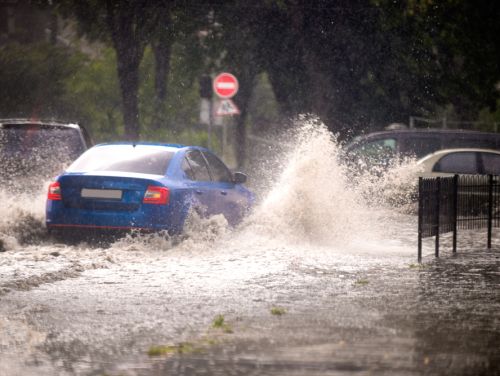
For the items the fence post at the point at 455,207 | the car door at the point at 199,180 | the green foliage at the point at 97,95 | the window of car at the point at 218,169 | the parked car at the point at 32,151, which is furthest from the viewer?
the green foliage at the point at 97,95

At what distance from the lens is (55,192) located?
A: 14.3 m

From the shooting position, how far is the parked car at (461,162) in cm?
2150

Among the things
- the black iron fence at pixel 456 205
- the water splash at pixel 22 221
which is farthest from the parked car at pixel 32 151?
the black iron fence at pixel 456 205

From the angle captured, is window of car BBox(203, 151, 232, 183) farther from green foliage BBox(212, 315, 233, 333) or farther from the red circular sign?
the red circular sign

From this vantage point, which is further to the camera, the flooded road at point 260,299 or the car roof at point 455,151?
the car roof at point 455,151

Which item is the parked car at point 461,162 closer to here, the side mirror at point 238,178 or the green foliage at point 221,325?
the side mirror at point 238,178

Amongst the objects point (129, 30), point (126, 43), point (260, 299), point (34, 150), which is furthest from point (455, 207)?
point (129, 30)

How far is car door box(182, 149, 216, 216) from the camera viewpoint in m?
14.8

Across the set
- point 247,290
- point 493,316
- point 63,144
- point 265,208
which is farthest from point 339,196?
point 493,316

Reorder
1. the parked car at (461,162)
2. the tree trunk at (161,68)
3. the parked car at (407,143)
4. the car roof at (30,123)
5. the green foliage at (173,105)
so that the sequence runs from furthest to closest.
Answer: the tree trunk at (161,68) → the green foliage at (173,105) → the parked car at (407,143) → the parked car at (461,162) → the car roof at (30,123)

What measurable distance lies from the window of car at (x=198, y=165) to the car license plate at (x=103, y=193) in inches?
49.8

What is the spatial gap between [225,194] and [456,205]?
3093mm

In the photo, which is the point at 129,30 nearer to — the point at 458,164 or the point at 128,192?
the point at 458,164

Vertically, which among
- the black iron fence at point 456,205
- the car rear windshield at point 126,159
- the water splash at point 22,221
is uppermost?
the car rear windshield at point 126,159
